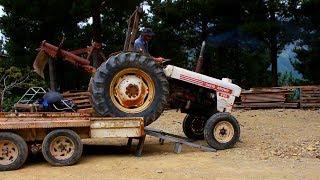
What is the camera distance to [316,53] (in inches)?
937

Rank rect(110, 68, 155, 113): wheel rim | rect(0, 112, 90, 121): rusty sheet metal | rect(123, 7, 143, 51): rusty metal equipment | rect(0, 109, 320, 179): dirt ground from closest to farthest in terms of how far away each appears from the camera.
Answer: rect(0, 109, 320, 179): dirt ground → rect(0, 112, 90, 121): rusty sheet metal → rect(110, 68, 155, 113): wheel rim → rect(123, 7, 143, 51): rusty metal equipment

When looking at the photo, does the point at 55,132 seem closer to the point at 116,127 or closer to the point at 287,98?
the point at 116,127

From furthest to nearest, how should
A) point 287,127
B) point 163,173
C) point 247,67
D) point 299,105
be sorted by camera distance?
point 247,67 → point 299,105 → point 287,127 → point 163,173

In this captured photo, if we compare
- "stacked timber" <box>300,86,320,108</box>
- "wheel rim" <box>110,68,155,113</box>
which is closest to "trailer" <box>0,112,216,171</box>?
"wheel rim" <box>110,68,155,113</box>

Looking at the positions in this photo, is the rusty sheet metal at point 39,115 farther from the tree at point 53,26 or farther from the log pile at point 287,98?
the log pile at point 287,98

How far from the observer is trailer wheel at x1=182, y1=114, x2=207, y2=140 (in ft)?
41.0

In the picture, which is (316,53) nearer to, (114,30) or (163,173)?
(114,30)

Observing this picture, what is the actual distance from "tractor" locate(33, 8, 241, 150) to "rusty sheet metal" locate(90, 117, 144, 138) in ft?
1.22

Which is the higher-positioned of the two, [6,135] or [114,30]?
[114,30]

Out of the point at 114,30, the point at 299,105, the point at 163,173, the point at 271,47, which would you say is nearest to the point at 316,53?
the point at 271,47

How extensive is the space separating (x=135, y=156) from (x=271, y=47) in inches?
621

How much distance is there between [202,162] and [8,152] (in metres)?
3.37

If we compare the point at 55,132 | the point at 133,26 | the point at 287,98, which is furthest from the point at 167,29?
the point at 55,132

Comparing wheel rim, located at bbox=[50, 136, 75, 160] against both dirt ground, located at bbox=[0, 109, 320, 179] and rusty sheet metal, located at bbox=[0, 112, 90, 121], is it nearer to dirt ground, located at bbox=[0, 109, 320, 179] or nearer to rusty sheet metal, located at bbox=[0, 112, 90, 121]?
dirt ground, located at bbox=[0, 109, 320, 179]
